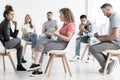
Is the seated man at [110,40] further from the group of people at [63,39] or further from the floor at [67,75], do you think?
the floor at [67,75]

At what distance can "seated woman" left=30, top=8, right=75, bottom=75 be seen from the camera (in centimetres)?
477

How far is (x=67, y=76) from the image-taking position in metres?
4.88

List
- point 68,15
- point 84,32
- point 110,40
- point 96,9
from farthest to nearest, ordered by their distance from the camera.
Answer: point 96,9
point 84,32
point 110,40
point 68,15

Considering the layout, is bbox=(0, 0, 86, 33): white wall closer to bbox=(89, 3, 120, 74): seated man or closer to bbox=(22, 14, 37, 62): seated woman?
bbox=(22, 14, 37, 62): seated woman

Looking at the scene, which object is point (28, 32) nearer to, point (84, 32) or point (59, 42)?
point (84, 32)

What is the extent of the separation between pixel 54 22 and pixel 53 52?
9.63 feet

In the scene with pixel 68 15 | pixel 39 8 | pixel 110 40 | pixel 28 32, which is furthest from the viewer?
pixel 39 8

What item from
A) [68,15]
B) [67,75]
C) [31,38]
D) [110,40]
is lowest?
[67,75]

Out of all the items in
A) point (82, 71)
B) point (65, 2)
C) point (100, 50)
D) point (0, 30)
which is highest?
point (65, 2)

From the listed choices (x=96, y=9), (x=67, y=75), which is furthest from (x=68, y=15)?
(x=96, y=9)

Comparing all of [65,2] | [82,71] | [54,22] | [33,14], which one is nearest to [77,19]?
[65,2]

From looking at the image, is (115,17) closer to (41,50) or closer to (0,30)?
(41,50)

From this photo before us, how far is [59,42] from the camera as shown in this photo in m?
4.89

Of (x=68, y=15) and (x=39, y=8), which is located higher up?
(x=39, y=8)
